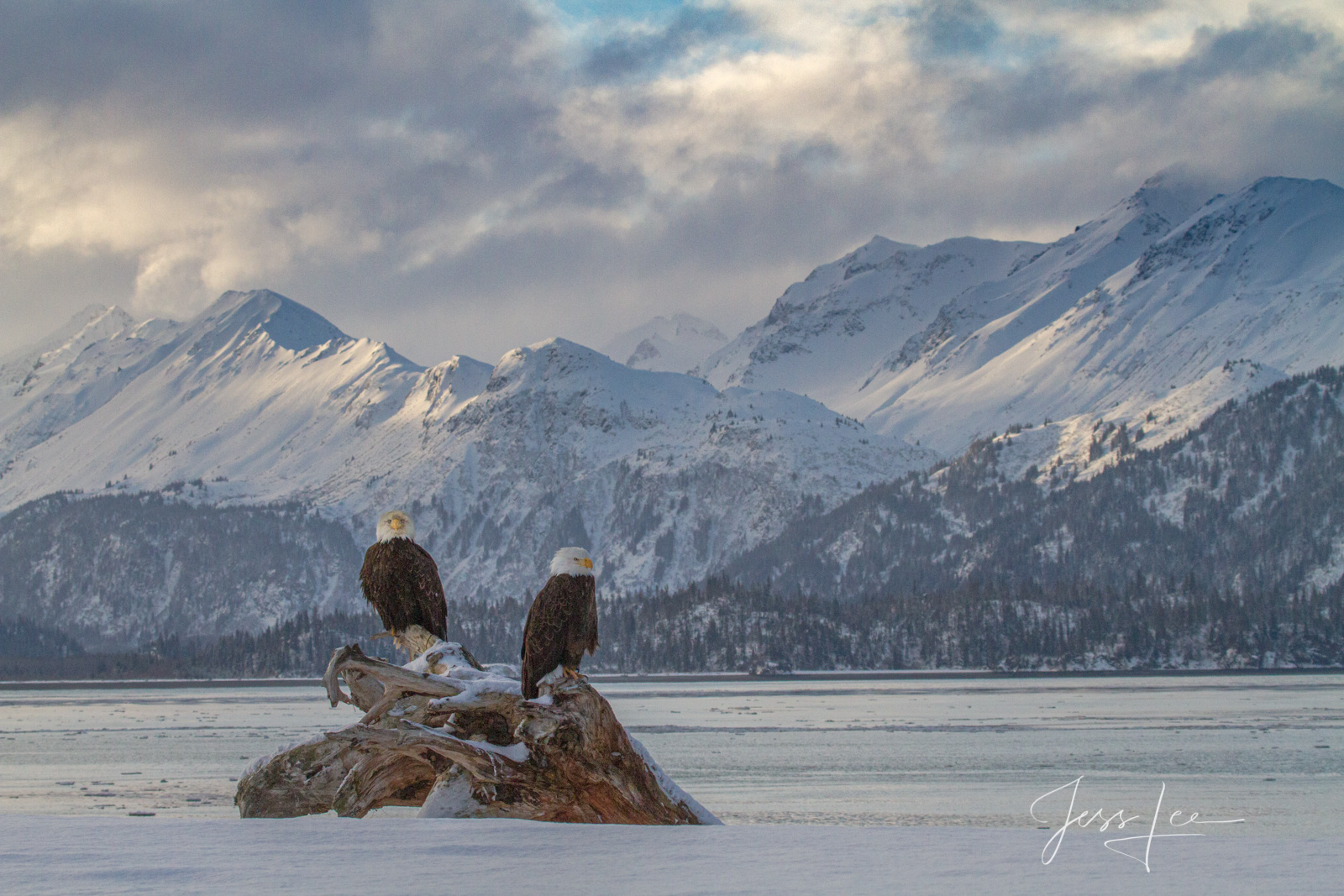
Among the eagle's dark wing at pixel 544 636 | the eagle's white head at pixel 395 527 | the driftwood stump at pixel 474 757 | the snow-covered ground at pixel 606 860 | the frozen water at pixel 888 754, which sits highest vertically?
the eagle's white head at pixel 395 527

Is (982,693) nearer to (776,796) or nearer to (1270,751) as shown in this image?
(1270,751)

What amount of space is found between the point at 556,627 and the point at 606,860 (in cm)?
604

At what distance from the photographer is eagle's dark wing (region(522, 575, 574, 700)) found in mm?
24844

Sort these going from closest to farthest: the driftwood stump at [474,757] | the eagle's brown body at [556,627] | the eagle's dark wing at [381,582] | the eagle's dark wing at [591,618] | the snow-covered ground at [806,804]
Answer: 1. the snow-covered ground at [806,804]
2. the driftwood stump at [474,757]
3. the eagle's brown body at [556,627]
4. the eagle's dark wing at [591,618]
5. the eagle's dark wing at [381,582]

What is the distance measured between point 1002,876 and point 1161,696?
468 feet

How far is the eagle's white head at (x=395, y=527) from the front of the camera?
27125 millimetres

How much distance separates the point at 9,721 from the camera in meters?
134

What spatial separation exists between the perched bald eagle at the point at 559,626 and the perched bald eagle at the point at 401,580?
269 centimetres

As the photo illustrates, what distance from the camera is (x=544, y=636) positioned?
24891 millimetres

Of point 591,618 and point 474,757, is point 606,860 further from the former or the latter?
point 591,618

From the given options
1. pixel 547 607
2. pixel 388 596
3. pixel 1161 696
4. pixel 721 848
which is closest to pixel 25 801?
pixel 388 596

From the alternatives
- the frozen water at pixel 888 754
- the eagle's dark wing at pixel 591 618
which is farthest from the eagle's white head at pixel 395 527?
the frozen water at pixel 888 754

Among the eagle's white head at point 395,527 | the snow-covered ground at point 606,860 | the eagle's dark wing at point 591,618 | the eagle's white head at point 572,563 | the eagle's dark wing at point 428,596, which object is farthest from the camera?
the eagle's white head at point 395,527

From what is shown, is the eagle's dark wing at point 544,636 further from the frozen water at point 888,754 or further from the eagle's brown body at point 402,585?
the frozen water at point 888,754
